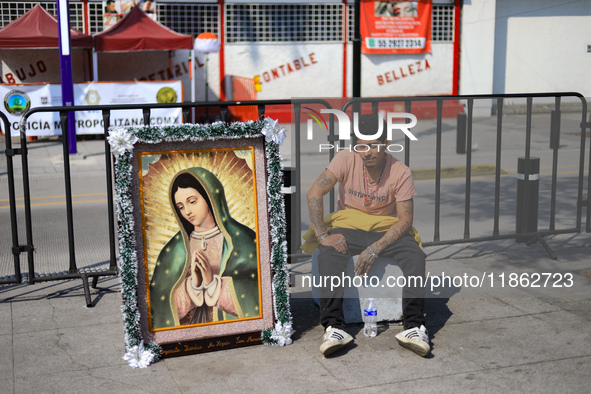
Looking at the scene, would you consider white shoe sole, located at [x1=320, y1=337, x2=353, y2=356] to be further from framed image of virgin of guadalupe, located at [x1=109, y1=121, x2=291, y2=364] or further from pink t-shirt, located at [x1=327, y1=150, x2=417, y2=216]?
pink t-shirt, located at [x1=327, y1=150, x2=417, y2=216]

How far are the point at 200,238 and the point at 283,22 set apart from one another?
17561 mm

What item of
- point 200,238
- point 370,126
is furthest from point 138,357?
point 370,126

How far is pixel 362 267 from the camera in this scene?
16.6 feet

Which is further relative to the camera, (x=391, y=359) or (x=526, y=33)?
(x=526, y=33)

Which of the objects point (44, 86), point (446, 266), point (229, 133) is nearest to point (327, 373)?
point (229, 133)

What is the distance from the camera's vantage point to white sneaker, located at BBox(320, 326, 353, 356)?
4.59m

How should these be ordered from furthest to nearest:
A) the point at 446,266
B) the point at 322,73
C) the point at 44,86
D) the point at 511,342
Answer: the point at 322,73 → the point at 44,86 → the point at 446,266 → the point at 511,342

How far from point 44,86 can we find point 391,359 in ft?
43.8

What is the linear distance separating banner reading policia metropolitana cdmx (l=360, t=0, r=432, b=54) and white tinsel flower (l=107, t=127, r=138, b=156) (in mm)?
18220

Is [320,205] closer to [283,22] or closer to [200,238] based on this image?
[200,238]

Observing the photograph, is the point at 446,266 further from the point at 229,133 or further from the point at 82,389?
the point at 82,389

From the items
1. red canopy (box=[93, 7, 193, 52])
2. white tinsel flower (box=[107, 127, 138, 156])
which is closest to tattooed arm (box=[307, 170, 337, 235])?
white tinsel flower (box=[107, 127, 138, 156])

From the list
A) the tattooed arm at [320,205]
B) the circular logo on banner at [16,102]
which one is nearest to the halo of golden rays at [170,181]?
the tattooed arm at [320,205]

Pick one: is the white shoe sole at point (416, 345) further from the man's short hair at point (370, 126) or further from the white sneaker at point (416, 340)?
the man's short hair at point (370, 126)
